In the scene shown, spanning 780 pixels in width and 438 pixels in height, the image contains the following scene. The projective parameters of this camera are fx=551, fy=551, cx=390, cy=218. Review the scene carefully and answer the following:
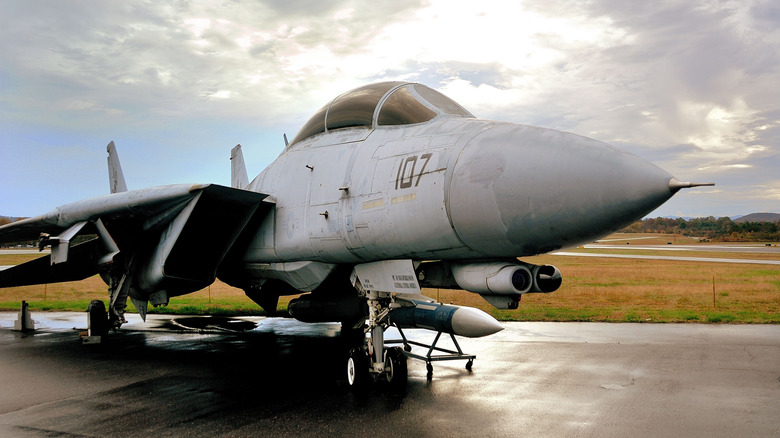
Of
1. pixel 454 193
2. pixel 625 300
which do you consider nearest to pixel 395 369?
pixel 454 193

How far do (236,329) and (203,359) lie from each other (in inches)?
144

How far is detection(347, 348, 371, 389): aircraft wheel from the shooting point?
6383 millimetres

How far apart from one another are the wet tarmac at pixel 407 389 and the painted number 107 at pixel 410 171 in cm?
224

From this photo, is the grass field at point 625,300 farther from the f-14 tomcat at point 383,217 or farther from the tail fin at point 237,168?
the f-14 tomcat at point 383,217

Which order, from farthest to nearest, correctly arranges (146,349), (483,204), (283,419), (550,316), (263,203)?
(550,316), (146,349), (263,203), (283,419), (483,204)

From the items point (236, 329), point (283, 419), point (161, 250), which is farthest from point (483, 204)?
point (236, 329)

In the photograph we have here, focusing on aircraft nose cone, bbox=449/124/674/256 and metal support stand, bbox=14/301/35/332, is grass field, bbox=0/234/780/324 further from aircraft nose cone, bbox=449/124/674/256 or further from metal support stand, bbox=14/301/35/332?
aircraft nose cone, bbox=449/124/674/256

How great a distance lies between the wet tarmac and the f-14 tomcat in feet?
2.61

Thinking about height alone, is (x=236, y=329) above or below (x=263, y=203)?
below

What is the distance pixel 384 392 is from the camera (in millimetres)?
6277

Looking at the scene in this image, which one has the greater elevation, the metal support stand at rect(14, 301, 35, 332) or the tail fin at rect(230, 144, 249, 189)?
the tail fin at rect(230, 144, 249, 189)

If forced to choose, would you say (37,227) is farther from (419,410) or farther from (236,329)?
(419,410)

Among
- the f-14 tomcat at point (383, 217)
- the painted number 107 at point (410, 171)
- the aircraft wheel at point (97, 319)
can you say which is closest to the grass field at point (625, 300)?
the aircraft wheel at point (97, 319)

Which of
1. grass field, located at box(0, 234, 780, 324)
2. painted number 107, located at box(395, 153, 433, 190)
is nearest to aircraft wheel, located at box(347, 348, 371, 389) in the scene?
painted number 107, located at box(395, 153, 433, 190)
